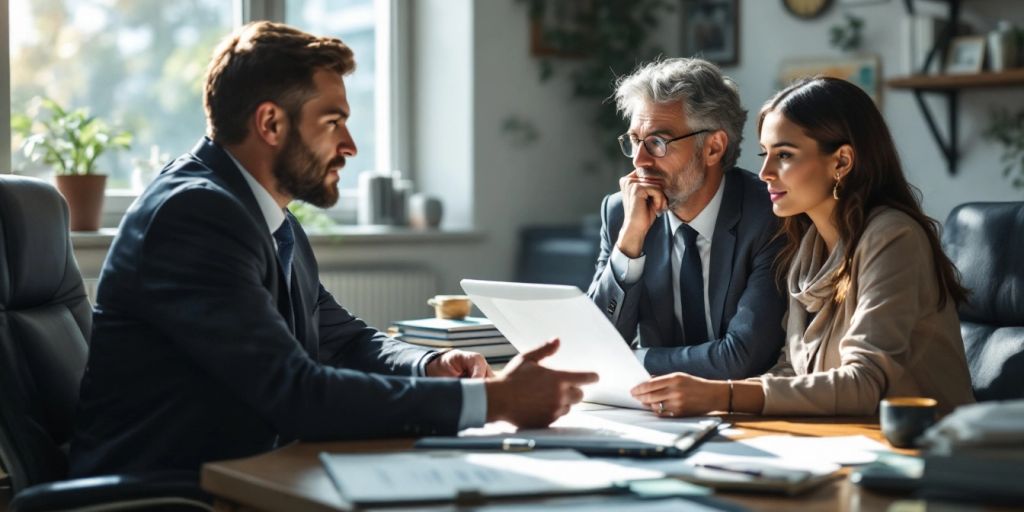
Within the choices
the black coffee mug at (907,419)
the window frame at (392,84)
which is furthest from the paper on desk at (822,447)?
the window frame at (392,84)

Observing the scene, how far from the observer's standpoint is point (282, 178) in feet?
6.10

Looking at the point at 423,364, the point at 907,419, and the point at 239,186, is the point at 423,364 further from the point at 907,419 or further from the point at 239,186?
the point at 907,419

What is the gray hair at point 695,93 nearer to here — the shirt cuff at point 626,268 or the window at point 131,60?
the shirt cuff at point 626,268

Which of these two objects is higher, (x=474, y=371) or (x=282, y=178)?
(x=282, y=178)

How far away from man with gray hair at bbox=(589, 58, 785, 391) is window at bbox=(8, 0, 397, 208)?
2034 mm

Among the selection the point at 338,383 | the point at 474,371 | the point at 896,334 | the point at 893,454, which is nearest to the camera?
the point at 893,454

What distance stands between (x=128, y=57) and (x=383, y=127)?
103cm

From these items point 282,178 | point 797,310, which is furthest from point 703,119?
point 282,178

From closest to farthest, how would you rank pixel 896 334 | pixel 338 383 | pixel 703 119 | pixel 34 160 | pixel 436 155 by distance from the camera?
pixel 338 383
pixel 896 334
pixel 703 119
pixel 34 160
pixel 436 155

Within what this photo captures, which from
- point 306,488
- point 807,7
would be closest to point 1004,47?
point 807,7

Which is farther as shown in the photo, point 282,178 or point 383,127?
point 383,127

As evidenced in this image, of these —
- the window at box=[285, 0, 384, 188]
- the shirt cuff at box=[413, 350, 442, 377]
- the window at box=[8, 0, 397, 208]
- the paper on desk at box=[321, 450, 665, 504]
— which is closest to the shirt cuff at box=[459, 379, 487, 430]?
the paper on desk at box=[321, 450, 665, 504]

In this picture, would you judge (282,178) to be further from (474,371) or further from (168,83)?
(168,83)

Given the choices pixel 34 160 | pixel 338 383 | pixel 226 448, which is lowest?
pixel 226 448
